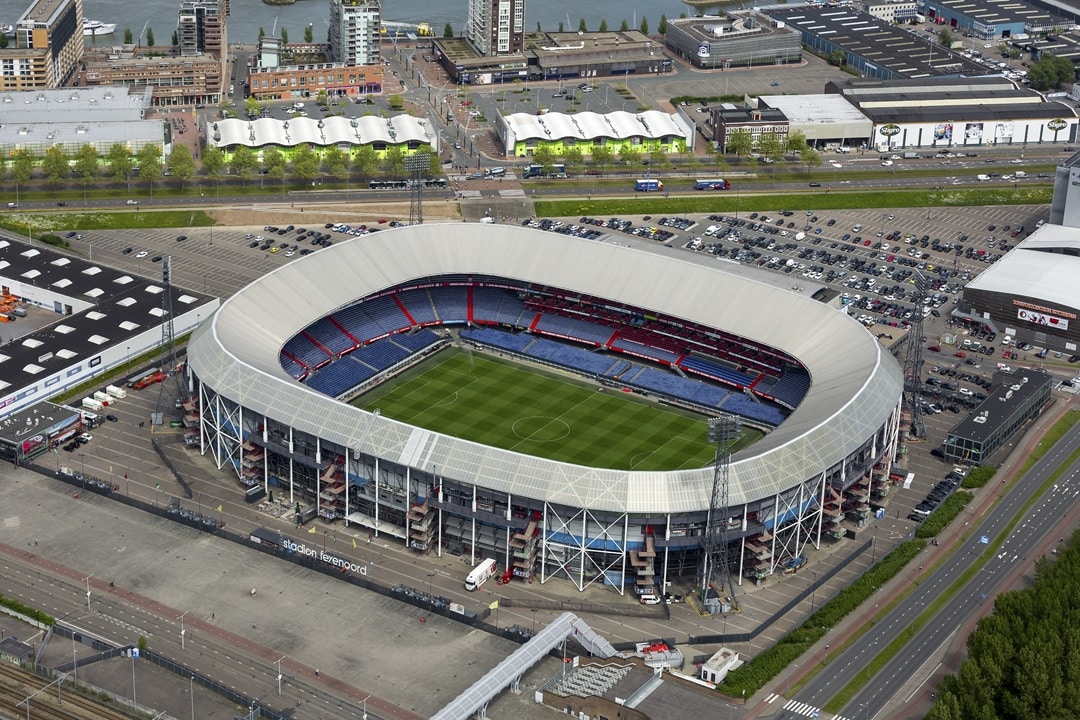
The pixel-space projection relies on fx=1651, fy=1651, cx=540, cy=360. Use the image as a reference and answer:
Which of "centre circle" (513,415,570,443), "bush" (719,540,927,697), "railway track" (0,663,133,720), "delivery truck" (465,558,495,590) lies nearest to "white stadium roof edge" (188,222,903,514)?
"delivery truck" (465,558,495,590)

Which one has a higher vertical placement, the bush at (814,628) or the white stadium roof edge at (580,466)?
the white stadium roof edge at (580,466)

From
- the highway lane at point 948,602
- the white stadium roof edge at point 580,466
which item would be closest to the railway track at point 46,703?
the white stadium roof edge at point 580,466

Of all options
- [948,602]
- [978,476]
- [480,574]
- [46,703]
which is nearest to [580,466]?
[480,574]

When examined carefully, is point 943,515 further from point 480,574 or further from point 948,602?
point 480,574

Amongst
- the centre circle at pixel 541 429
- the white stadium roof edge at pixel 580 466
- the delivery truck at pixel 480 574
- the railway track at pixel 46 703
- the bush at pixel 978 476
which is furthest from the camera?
the centre circle at pixel 541 429

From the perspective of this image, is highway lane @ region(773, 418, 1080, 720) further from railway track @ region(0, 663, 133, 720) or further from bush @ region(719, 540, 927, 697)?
railway track @ region(0, 663, 133, 720)

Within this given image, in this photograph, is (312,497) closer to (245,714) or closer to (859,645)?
(245,714)

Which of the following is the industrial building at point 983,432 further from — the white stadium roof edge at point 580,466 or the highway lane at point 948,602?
the white stadium roof edge at point 580,466
